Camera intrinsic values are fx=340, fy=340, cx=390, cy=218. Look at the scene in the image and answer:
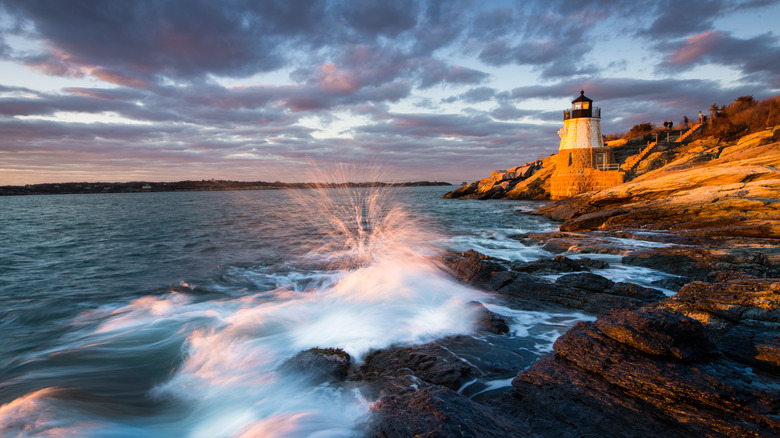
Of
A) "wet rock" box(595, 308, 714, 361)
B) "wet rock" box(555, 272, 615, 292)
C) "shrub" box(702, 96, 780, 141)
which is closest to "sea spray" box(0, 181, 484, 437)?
"wet rock" box(555, 272, 615, 292)

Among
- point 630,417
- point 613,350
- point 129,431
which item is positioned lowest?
point 129,431

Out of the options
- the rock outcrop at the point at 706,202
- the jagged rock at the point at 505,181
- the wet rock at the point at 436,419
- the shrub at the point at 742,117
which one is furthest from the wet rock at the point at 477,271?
the jagged rock at the point at 505,181

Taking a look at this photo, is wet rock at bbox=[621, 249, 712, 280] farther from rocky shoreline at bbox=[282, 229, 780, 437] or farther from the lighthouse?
the lighthouse

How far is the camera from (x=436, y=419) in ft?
11.7

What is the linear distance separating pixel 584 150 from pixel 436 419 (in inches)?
1669

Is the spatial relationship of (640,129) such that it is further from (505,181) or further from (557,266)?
(557,266)

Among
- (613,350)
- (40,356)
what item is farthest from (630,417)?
(40,356)

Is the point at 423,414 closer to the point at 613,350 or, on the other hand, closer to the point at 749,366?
the point at 613,350

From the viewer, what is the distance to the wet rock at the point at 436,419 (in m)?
3.49

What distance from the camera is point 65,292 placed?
11398 millimetres

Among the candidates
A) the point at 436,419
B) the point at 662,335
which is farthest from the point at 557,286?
the point at 436,419

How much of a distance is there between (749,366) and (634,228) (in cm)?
1543

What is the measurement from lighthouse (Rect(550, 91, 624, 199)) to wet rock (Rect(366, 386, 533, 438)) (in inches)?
1585

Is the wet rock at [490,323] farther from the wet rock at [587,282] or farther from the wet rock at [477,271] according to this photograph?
the wet rock at [587,282]
